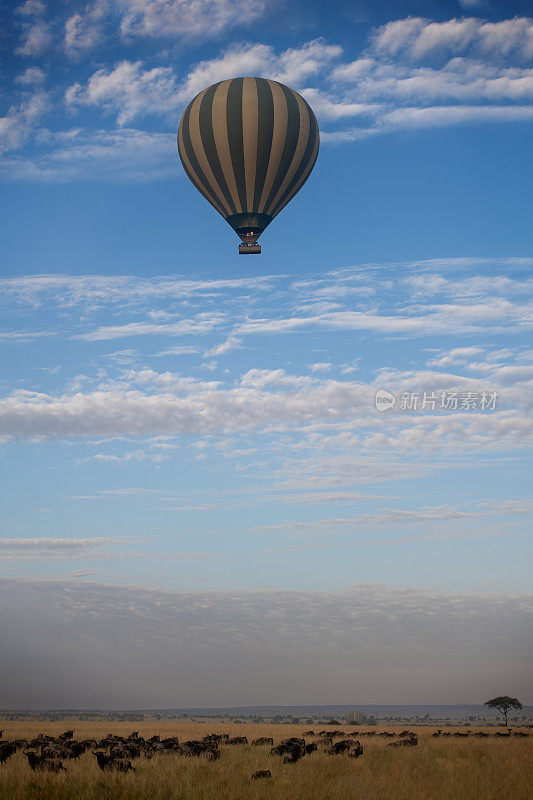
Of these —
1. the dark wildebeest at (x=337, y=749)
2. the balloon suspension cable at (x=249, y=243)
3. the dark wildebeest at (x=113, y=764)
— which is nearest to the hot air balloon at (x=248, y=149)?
the balloon suspension cable at (x=249, y=243)

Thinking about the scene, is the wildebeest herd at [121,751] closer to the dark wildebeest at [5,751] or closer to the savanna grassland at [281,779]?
the dark wildebeest at [5,751]

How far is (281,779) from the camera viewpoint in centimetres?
2338

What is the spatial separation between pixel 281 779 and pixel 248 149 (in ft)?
121

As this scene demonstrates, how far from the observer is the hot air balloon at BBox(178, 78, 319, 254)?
48.1 metres

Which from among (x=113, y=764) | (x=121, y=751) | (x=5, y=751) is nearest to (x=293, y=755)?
(x=121, y=751)

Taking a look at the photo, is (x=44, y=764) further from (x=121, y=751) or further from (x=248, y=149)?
(x=248, y=149)

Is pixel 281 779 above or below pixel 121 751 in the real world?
below

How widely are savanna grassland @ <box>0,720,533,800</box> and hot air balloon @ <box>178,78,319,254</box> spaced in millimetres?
30932

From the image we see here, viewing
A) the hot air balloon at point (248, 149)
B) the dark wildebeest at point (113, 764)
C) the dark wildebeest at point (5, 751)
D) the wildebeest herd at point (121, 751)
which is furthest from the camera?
the hot air balloon at point (248, 149)

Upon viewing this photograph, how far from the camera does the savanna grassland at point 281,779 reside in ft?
68.9

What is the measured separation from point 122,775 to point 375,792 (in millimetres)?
7494

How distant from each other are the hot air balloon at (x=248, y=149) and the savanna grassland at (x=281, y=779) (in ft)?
101

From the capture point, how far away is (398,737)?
45312 millimetres

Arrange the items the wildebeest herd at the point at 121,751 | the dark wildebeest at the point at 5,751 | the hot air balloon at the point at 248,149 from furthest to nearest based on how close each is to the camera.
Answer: the hot air balloon at the point at 248,149 < the dark wildebeest at the point at 5,751 < the wildebeest herd at the point at 121,751
